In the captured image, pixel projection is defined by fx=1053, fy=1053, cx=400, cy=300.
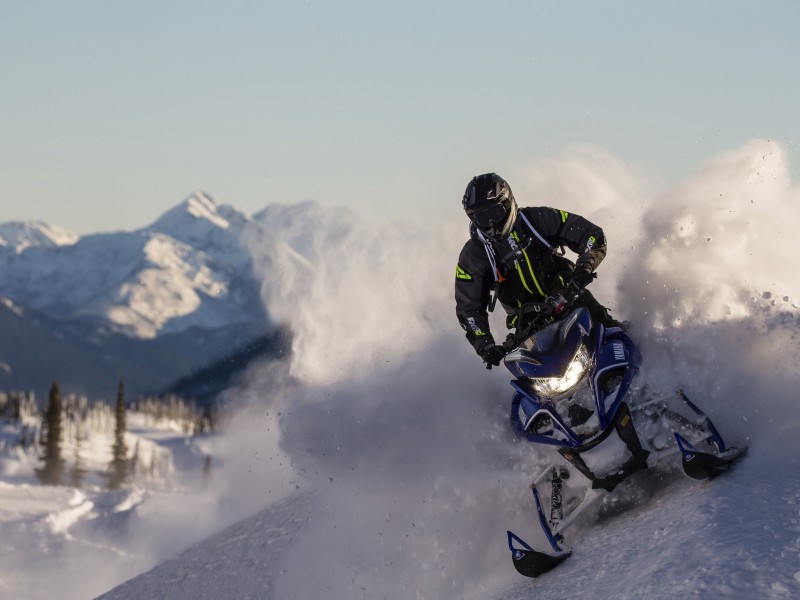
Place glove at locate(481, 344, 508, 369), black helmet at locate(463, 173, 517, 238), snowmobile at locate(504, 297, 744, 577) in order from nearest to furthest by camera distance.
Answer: snowmobile at locate(504, 297, 744, 577), black helmet at locate(463, 173, 517, 238), glove at locate(481, 344, 508, 369)

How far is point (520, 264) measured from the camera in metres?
9.42

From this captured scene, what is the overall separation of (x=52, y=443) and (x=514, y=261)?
94.1 metres

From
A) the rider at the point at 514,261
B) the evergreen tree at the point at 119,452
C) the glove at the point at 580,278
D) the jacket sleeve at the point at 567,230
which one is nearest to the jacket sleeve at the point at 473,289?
the rider at the point at 514,261

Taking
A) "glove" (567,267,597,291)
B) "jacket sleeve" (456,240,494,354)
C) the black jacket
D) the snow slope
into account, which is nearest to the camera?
the snow slope

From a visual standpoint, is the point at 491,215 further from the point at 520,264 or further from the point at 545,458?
the point at 545,458

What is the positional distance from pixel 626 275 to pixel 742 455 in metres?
2.84

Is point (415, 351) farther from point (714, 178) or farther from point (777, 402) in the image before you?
point (777, 402)

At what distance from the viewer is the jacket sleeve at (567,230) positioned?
9172mm

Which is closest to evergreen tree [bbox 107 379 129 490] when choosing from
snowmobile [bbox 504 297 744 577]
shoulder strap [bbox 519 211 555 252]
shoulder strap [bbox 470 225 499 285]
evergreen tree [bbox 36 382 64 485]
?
evergreen tree [bbox 36 382 64 485]

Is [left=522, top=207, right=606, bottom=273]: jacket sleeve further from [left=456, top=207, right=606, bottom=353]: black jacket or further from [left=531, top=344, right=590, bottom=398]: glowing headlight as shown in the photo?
[left=531, top=344, right=590, bottom=398]: glowing headlight

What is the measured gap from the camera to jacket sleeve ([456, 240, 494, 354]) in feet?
31.2

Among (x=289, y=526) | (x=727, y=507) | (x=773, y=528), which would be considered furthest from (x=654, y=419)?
→ (x=289, y=526)

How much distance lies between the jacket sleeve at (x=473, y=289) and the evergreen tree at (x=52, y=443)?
87.6 meters

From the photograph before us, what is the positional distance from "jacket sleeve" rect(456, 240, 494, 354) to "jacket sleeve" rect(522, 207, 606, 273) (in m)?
0.57
